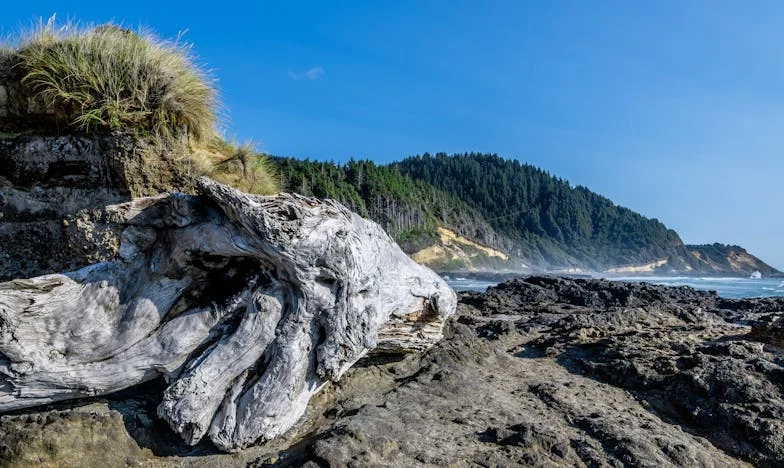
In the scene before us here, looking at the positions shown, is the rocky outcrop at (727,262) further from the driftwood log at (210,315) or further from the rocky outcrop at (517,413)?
the driftwood log at (210,315)

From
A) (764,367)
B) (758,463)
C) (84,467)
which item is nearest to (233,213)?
(84,467)

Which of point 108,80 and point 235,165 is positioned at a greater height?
point 108,80

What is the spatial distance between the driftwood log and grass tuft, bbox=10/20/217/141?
1.37 metres

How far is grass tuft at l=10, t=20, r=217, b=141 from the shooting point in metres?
4.99

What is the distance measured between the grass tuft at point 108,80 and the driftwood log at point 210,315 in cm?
137

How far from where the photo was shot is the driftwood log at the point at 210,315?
12.3 feet

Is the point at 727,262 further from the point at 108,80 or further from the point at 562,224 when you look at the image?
the point at 108,80

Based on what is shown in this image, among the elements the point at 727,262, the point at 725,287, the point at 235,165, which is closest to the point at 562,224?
Result: the point at 727,262

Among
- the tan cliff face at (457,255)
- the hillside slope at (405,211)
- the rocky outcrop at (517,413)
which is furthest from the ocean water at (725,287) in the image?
the rocky outcrop at (517,413)

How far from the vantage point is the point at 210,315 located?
13.8 feet

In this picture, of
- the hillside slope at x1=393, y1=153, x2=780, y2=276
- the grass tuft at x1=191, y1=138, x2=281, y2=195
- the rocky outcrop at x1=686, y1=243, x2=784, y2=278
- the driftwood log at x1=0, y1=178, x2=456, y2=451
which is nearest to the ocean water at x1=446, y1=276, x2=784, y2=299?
the grass tuft at x1=191, y1=138, x2=281, y2=195

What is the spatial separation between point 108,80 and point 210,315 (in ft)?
9.83

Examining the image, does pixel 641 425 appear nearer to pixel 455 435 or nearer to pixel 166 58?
pixel 455 435

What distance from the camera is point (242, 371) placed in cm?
404
